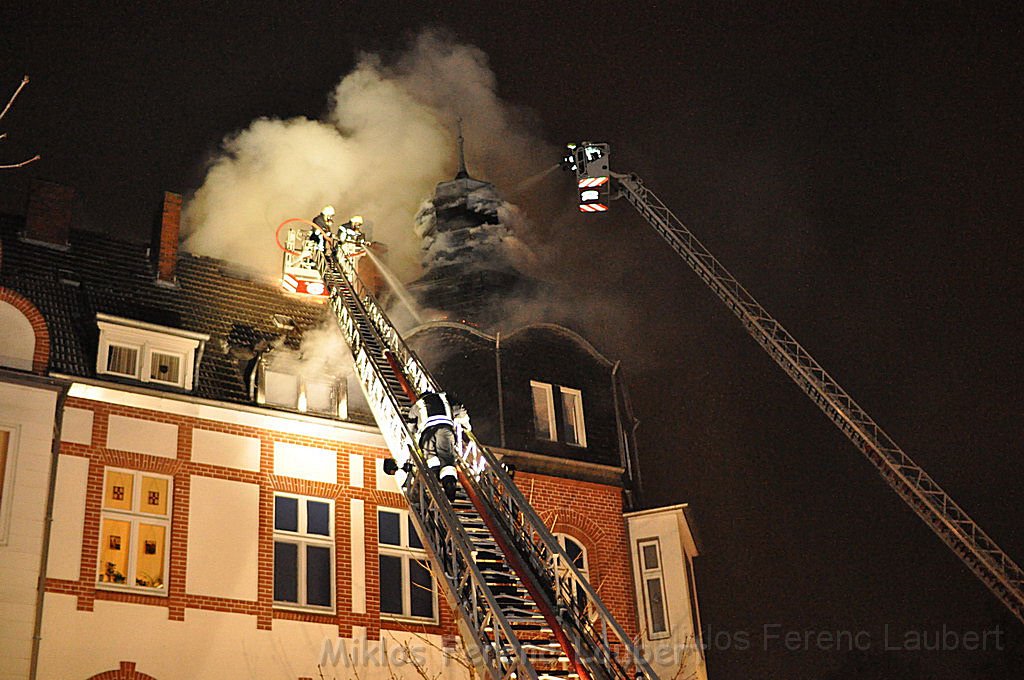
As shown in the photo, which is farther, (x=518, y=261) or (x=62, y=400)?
(x=518, y=261)

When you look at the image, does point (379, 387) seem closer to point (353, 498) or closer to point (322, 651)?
point (353, 498)

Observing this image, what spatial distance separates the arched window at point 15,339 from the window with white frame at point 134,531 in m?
2.01

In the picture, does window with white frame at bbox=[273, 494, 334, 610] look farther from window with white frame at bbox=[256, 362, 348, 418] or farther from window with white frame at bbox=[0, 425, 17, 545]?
window with white frame at bbox=[0, 425, 17, 545]

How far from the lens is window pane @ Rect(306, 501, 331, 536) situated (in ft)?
58.7

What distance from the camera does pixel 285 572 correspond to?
57.2 ft

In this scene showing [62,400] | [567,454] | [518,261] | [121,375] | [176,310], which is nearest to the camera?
[62,400]

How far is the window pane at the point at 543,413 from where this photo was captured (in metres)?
21.2

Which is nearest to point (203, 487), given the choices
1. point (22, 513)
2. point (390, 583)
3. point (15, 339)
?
point (22, 513)

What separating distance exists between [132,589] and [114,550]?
654 mm

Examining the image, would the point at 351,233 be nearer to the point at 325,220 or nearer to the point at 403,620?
the point at 325,220

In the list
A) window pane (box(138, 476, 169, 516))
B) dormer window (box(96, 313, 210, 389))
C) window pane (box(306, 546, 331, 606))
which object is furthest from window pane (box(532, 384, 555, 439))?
window pane (box(138, 476, 169, 516))

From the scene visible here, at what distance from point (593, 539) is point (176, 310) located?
26.1ft

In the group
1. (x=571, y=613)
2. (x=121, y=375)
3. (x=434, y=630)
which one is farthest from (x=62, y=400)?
(x=571, y=613)

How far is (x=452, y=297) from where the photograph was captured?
75.8 feet
